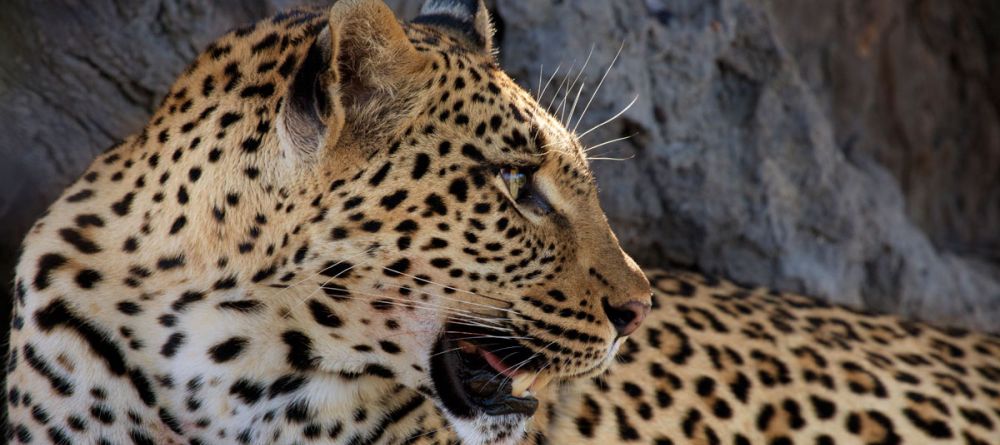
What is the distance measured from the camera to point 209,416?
366 cm

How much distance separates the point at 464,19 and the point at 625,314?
4.41 ft

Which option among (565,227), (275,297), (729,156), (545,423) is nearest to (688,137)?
(729,156)

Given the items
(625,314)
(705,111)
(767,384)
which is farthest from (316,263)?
(705,111)

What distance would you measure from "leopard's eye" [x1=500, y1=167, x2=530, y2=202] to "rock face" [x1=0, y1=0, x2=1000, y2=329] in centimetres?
121

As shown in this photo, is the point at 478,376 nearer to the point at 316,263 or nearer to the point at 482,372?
the point at 482,372

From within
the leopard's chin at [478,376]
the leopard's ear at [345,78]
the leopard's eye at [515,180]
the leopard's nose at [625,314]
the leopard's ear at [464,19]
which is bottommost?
the leopard's chin at [478,376]

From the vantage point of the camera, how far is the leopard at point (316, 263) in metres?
3.40

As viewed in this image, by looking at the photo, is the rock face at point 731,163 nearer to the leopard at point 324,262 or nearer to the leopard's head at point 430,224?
the leopard at point 324,262

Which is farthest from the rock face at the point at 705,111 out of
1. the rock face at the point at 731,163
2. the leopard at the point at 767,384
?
the leopard at the point at 767,384

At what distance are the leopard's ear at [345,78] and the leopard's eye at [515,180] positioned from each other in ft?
1.36

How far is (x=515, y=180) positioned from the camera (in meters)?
3.61

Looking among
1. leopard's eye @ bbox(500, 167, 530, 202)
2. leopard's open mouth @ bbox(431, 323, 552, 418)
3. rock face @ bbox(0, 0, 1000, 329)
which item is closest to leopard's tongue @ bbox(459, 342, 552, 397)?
leopard's open mouth @ bbox(431, 323, 552, 418)

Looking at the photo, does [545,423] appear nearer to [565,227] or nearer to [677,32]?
[565,227]

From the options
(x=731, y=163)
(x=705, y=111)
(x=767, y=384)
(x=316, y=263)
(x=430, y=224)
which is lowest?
(x=767, y=384)
